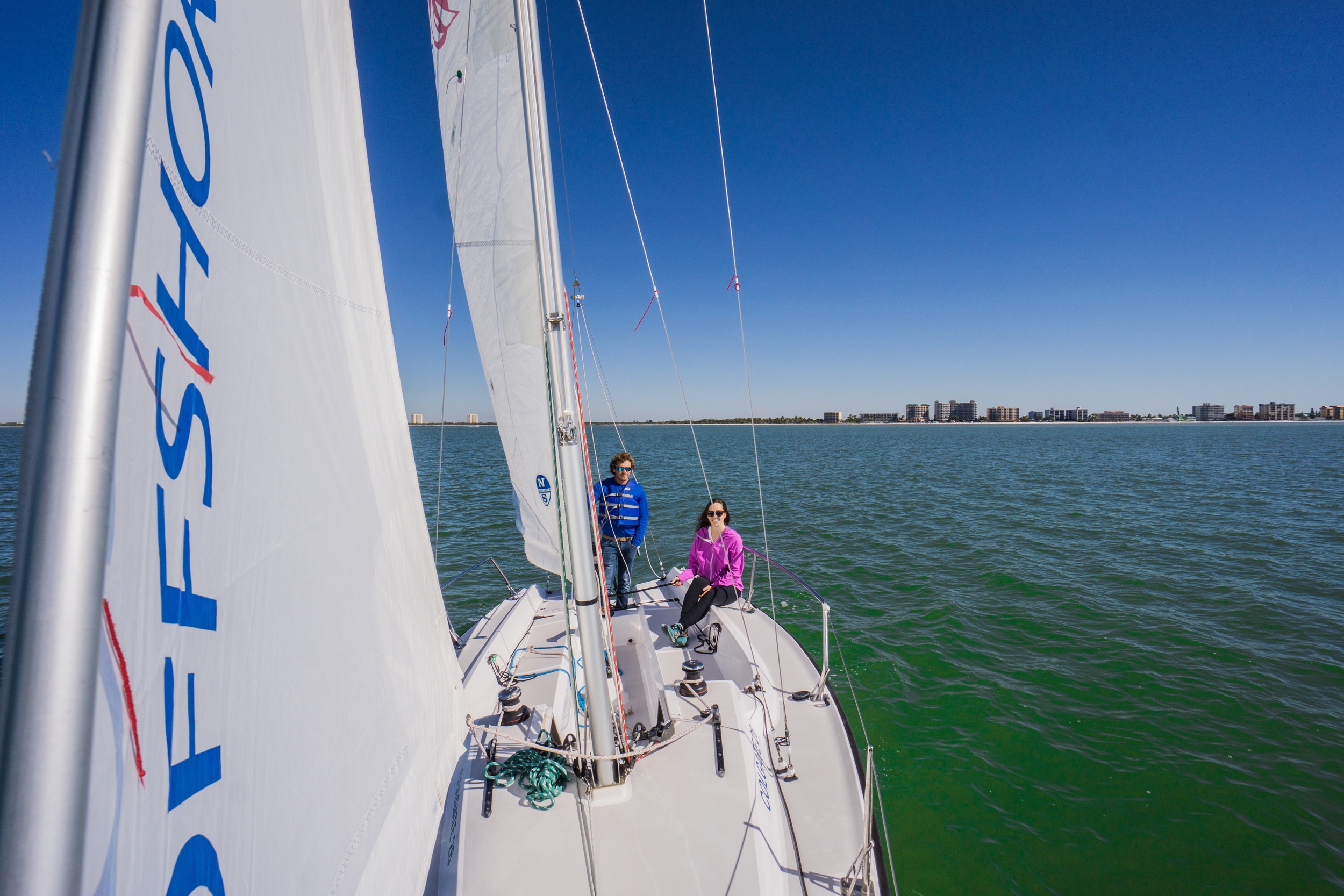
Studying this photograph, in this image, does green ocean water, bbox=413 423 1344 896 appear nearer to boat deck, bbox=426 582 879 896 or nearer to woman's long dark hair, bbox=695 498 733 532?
boat deck, bbox=426 582 879 896

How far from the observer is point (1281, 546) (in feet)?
35.7

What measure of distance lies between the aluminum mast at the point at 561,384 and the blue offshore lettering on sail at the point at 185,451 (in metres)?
1.39

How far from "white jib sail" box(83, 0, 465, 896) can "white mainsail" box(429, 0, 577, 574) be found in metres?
1.09

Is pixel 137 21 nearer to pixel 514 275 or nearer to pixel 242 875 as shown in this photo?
pixel 242 875

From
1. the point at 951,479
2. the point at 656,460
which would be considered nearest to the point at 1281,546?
the point at 951,479

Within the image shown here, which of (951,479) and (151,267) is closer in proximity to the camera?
(151,267)

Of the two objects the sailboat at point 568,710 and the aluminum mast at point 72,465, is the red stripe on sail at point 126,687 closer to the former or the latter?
the aluminum mast at point 72,465

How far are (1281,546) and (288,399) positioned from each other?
16.5 metres

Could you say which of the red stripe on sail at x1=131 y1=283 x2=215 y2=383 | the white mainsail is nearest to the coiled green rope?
the white mainsail

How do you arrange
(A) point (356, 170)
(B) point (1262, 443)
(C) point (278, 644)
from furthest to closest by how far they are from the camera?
(B) point (1262, 443), (A) point (356, 170), (C) point (278, 644)

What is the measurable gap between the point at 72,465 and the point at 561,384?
189cm

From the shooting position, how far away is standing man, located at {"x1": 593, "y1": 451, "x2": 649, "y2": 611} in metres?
4.95

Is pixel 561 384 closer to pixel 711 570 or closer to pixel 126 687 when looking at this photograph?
pixel 126 687

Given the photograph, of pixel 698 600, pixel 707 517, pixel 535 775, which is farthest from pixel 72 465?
pixel 707 517
